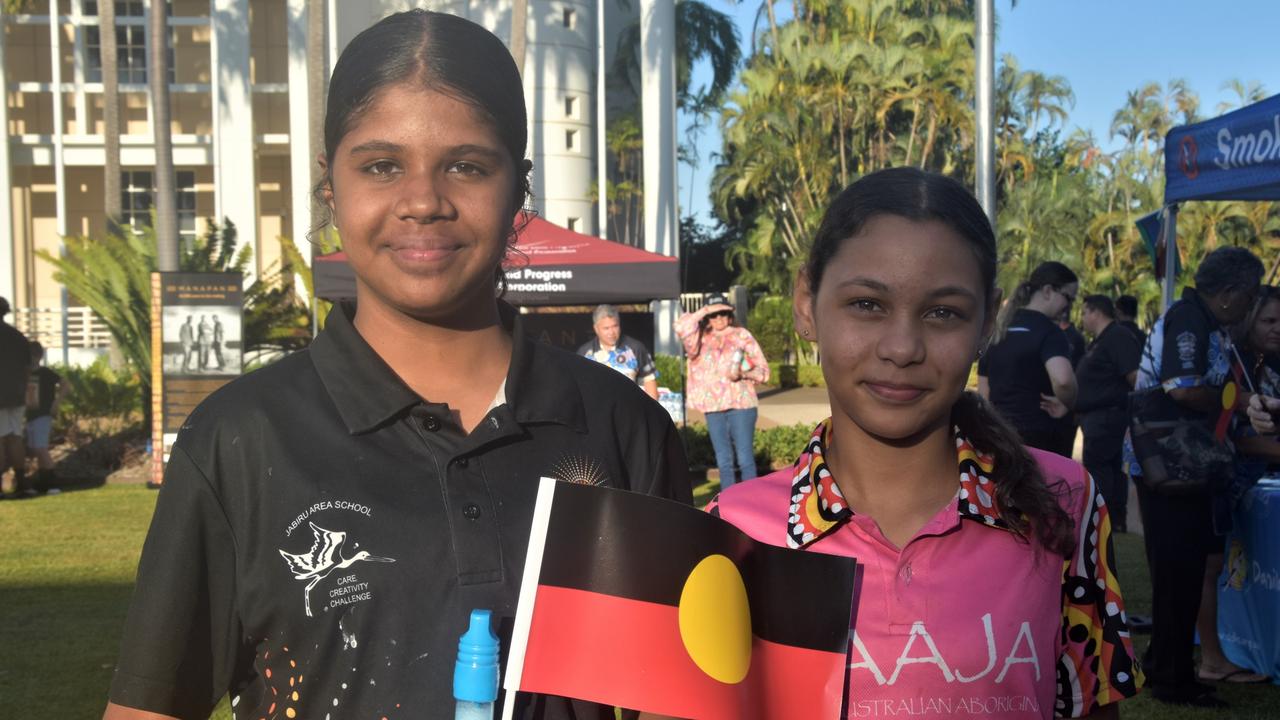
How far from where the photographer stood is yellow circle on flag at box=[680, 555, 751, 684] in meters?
1.56

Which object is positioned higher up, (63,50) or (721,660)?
(63,50)

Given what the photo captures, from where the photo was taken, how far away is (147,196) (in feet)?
103

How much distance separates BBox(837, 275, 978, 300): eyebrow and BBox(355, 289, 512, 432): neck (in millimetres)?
605

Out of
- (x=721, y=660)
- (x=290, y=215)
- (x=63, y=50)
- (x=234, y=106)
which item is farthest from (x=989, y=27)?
(x=63, y=50)

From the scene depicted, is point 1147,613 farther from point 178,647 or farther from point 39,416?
point 39,416

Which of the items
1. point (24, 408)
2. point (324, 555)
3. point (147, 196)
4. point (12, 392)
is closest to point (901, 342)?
point (324, 555)

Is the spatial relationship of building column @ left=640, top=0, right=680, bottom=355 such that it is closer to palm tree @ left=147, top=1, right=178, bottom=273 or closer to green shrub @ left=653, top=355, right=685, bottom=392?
green shrub @ left=653, top=355, right=685, bottom=392

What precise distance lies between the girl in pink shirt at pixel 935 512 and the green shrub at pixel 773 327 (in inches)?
1224

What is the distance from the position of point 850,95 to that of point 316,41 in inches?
789

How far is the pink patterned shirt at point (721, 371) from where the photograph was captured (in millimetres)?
10688

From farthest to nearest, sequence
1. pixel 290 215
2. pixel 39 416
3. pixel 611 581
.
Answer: pixel 290 215 → pixel 39 416 → pixel 611 581

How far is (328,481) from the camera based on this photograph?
5.54ft

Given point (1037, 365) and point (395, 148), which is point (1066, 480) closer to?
point (395, 148)

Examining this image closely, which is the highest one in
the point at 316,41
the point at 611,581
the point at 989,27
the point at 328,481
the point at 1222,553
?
the point at 316,41
